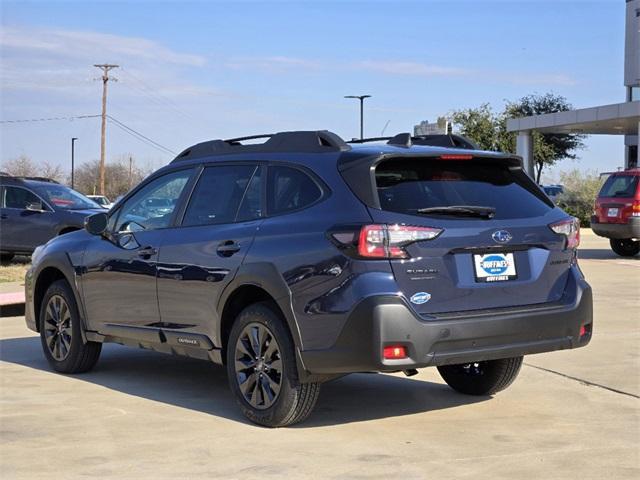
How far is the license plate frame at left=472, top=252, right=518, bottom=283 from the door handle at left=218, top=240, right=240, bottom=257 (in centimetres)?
157

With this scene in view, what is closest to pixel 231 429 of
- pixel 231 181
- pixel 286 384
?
pixel 286 384

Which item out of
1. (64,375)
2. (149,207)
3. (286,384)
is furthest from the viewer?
(64,375)

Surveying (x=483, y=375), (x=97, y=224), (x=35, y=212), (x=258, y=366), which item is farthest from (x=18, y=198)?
(x=258, y=366)

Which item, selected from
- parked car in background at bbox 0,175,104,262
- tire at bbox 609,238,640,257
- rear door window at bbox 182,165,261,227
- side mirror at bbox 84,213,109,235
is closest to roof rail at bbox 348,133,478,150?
rear door window at bbox 182,165,261,227

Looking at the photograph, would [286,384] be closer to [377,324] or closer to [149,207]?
[377,324]

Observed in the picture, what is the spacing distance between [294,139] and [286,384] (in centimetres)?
167

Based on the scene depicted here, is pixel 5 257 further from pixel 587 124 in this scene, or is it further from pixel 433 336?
pixel 587 124

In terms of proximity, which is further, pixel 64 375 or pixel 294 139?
pixel 64 375

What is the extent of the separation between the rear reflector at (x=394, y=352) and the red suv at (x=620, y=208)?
16.0m

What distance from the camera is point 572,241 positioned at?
6.95 meters

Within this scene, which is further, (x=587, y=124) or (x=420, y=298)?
(x=587, y=124)

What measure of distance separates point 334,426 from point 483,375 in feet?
4.77

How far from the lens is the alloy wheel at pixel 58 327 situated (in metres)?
8.77

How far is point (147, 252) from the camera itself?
7.81 m
